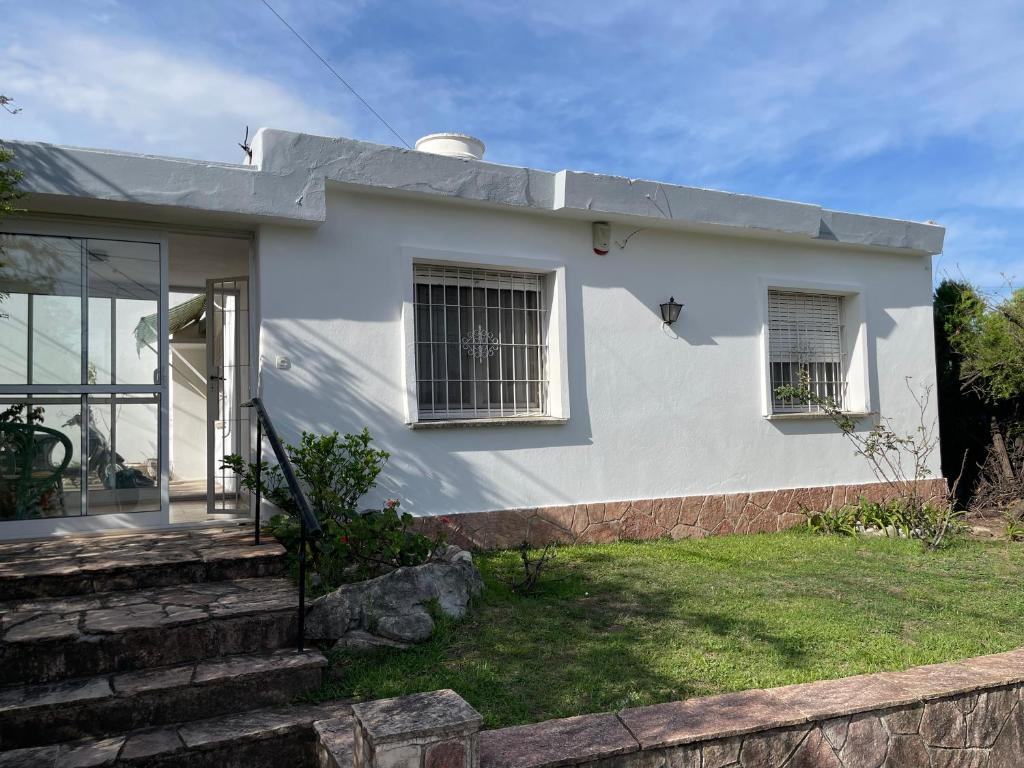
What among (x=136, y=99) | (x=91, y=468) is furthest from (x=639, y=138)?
(x=91, y=468)

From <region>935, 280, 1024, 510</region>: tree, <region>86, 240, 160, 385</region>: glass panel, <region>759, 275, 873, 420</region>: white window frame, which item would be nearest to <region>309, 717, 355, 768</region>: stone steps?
<region>86, 240, 160, 385</region>: glass panel

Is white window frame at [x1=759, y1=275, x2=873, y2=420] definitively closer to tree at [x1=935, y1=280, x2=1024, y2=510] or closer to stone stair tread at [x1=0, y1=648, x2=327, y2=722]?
tree at [x1=935, y1=280, x2=1024, y2=510]

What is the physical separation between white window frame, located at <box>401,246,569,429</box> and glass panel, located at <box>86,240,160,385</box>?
6.39 feet

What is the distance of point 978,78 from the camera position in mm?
8547

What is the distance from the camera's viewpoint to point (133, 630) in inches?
154

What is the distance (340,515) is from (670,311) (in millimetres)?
3909

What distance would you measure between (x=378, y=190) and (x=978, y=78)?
21.7 feet

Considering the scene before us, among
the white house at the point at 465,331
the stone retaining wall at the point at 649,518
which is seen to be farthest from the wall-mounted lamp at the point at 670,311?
the stone retaining wall at the point at 649,518

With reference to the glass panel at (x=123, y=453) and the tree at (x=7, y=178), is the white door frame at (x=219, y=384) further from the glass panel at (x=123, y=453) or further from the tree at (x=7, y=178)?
the tree at (x=7, y=178)

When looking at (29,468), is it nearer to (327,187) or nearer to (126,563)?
(126,563)

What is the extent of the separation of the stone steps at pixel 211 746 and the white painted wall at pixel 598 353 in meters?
2.90

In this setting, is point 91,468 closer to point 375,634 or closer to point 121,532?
point 121,532

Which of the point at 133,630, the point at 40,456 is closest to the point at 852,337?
the point at 133,630

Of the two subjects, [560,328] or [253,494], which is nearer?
[253,494]
